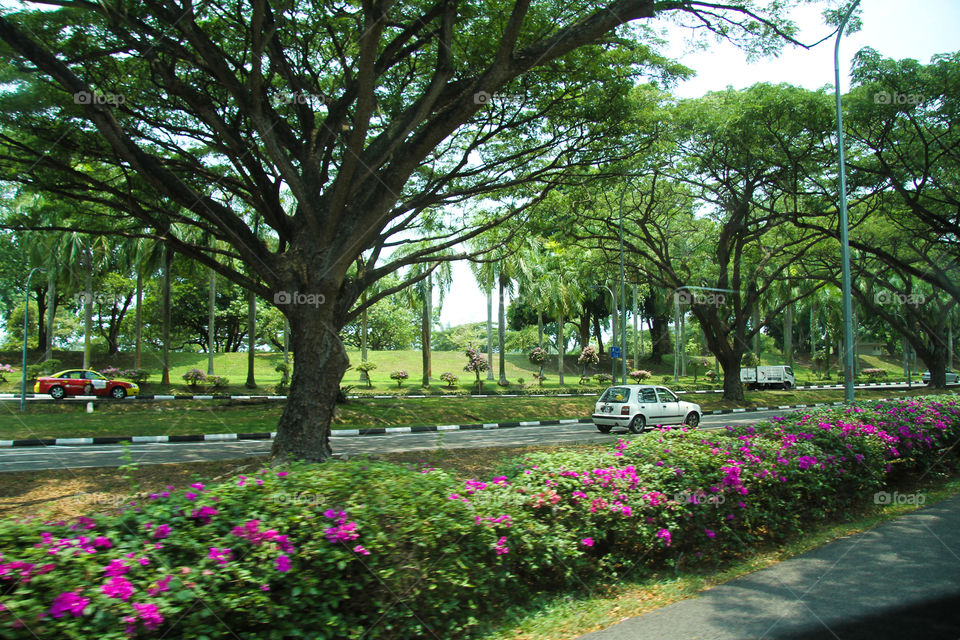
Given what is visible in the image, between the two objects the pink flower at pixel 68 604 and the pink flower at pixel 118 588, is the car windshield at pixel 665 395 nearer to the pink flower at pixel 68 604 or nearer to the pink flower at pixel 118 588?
the pink flower at pixel 118 588

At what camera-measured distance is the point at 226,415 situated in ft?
66.1

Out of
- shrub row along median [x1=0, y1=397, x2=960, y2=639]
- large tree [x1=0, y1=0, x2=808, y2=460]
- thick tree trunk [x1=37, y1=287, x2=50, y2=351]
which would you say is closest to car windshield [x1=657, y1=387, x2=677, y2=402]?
large tree [x1=0, y1=0, x2=808, y2=460]

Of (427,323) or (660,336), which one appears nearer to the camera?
(427,323)

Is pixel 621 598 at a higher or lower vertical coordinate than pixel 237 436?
higher

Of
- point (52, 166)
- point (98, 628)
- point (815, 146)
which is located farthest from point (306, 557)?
point (815, 146)

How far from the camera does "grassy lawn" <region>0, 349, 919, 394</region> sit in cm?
3591

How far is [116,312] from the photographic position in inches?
1809

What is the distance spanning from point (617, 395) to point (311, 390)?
438 inches

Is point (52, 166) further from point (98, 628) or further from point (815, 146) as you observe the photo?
point (815, 146)

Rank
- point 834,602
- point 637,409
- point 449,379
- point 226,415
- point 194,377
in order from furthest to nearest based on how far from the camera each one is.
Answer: point 449,379 → point 194,377 → point 226,415 → point 637,409 → point 834,602

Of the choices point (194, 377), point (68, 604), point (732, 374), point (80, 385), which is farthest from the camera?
point (194, 377)

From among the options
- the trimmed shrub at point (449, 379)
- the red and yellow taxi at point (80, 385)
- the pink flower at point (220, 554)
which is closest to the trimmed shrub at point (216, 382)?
the red and yellow taxi at point (80, 385)

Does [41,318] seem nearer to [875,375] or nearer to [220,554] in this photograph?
[220,554]

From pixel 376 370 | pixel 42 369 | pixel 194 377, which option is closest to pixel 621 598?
pixel 194 377
